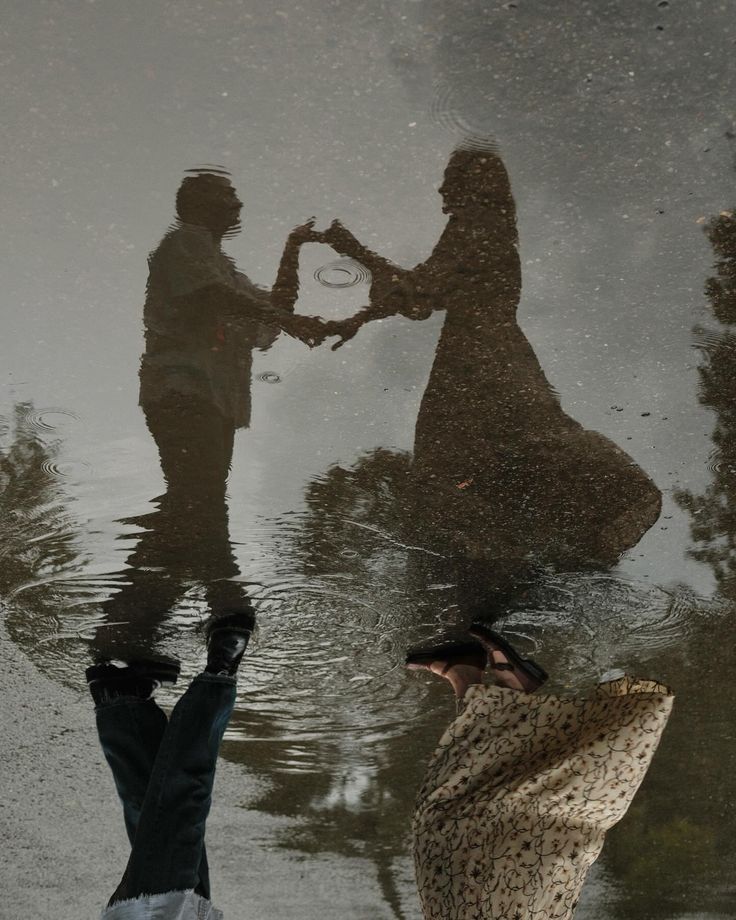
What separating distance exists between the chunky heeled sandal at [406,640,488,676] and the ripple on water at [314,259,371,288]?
1395 millimetres

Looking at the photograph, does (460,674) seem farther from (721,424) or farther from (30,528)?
(30,528)

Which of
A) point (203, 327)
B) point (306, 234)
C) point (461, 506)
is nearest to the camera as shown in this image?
point (306, 234)

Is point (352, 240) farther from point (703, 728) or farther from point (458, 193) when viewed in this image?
point (703, 728)

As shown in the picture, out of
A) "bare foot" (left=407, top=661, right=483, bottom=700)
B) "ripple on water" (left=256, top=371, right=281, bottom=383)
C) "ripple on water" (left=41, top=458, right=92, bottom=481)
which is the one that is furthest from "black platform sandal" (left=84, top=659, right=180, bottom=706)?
"ripple on water" (left=256, top=371, right=281, bottom=383)

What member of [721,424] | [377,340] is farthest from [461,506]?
[721,424]

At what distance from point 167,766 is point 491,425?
1261 mm

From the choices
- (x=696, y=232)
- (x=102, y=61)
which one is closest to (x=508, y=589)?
(x=696, y=232)

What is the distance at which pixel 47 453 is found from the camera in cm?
202

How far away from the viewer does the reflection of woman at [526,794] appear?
1894mm

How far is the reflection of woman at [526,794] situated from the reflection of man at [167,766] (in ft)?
1.96

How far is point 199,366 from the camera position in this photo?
5.99 feet

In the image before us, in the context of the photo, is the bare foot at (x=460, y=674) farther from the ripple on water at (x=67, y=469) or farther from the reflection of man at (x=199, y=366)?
the ripple on water at (x=67, y=469)

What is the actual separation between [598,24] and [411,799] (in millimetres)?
3397

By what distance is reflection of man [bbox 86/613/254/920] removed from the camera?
1.97 m
